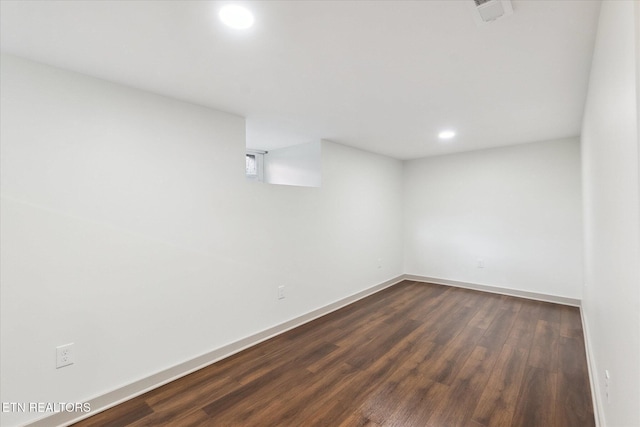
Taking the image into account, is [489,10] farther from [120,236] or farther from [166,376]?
[166,376]

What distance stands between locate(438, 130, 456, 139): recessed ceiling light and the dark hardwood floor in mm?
2338

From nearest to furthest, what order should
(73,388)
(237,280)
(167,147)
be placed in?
1. (73,388)
2. (167,147)
3. (237,280)

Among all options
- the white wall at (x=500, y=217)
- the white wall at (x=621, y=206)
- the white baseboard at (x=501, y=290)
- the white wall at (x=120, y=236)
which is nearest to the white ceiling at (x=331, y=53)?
the white wall at (x=120, y=236)

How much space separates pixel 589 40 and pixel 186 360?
3568 millimetres

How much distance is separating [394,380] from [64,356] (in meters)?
2.34

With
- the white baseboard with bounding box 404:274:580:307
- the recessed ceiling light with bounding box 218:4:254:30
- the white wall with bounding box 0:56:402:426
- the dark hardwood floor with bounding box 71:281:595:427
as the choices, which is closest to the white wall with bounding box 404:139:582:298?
the white baseboard with bounding box 404:274:580:307

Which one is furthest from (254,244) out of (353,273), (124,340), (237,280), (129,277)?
(353,273)

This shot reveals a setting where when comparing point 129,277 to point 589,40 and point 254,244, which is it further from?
point 589,40

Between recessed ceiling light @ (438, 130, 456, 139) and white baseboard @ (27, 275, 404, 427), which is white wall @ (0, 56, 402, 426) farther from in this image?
recessed ceiling light @ (438, 130, 456, 139)

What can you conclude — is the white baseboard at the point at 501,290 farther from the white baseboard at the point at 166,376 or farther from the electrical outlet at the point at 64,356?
the electrical outlet at the point at 64,356

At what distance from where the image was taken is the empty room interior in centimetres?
134

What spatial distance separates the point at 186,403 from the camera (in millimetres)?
1943

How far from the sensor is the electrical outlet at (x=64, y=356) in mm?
1744

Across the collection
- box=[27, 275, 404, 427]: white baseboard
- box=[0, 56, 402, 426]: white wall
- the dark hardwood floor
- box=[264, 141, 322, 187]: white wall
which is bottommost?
the dark hardwood floor
